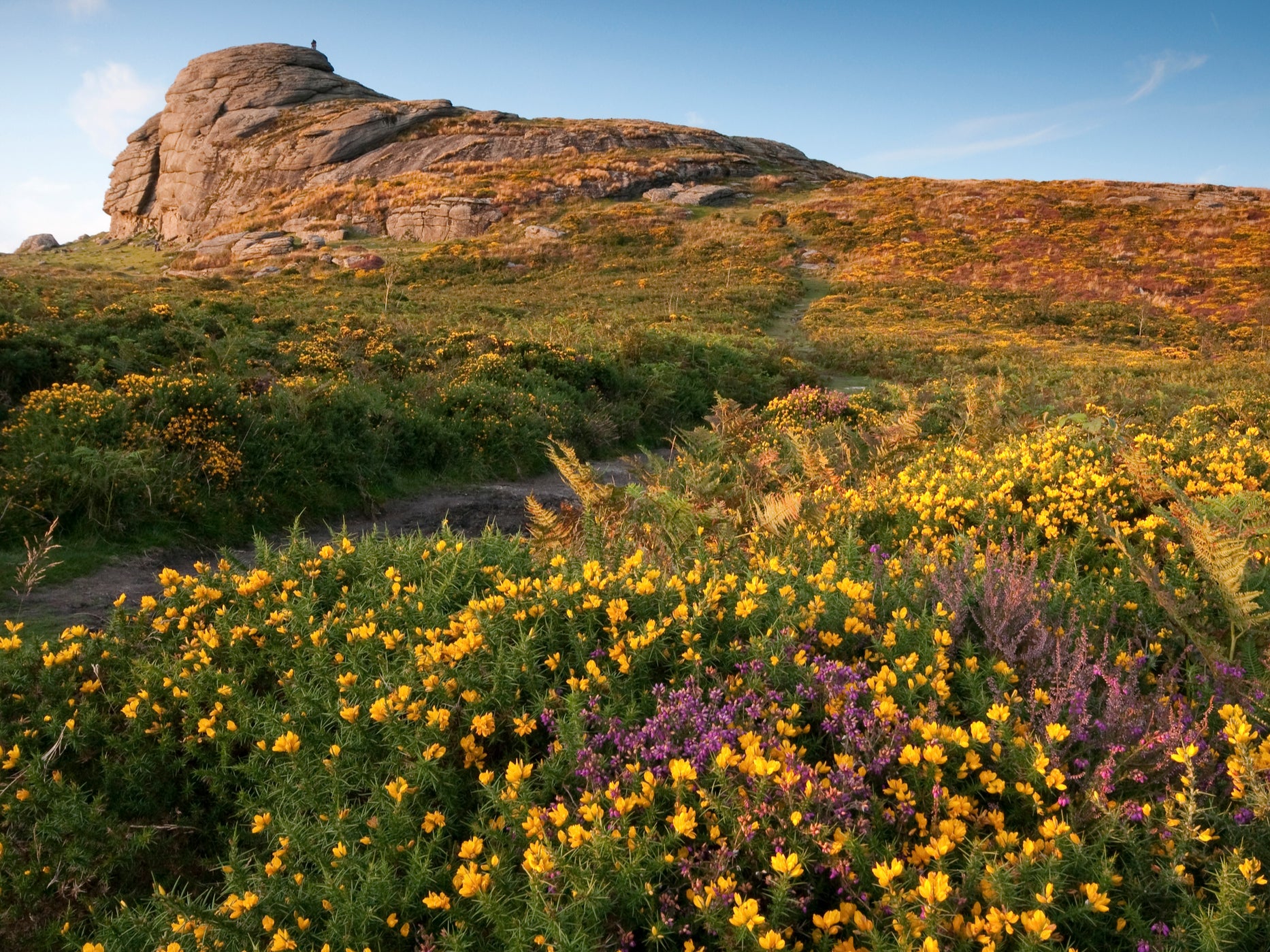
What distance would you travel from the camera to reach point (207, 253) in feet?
165

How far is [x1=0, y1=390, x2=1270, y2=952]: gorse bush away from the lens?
6.56 feet

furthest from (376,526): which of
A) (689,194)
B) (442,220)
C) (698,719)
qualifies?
(689,194)

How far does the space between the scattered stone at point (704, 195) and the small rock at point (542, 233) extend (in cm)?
1336

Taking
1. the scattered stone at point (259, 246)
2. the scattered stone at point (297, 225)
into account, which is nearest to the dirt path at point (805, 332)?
the scattered stone at point (259, 246)

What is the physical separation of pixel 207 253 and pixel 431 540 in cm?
5595

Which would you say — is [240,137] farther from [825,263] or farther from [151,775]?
[151,775]

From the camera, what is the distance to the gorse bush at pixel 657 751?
200 cm

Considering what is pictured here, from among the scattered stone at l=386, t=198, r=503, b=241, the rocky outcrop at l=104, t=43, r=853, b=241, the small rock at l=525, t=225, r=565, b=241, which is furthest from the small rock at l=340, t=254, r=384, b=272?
the small rock at l=525, t=225, r=565, b=241

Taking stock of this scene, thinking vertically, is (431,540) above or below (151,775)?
above

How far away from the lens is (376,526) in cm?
447

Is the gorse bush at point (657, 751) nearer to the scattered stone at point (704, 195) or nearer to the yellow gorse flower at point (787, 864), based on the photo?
the yellow gorse flower at point (787, 864)

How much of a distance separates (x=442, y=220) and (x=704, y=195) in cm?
2149

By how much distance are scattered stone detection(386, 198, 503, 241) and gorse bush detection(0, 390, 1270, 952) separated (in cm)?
5372

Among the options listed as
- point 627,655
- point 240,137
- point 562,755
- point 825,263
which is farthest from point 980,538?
point 240,137
